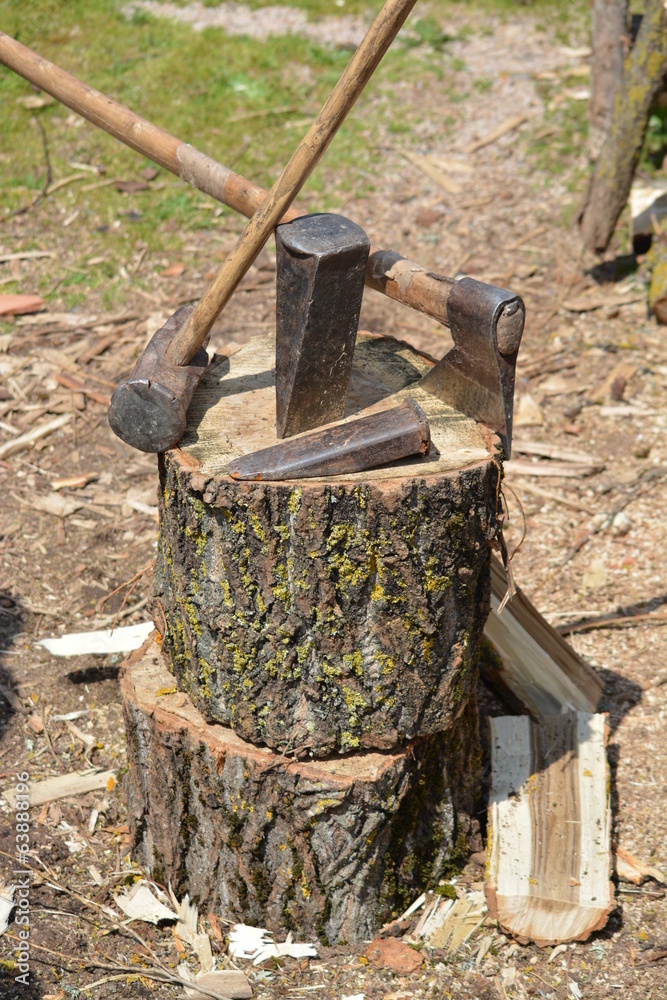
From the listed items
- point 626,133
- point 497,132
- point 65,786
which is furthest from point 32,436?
point 497,132

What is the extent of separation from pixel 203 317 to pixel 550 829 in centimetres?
217

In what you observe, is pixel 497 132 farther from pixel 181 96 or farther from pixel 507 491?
pixel 507 491

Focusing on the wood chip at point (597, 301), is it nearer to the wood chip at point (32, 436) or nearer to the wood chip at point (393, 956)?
the wood chip at point (32, 436)

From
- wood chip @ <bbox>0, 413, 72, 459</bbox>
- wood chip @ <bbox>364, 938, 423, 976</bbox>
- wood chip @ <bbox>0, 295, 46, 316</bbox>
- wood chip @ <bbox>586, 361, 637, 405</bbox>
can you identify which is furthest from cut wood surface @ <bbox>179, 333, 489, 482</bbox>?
wood chip @ <bbox>0, 295, 46, 316</bbox>

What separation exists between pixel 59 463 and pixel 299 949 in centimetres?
301

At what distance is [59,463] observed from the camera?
5.16 metres

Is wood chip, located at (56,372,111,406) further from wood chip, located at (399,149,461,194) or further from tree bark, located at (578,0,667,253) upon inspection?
tree bark, located at (578,0,667,253)

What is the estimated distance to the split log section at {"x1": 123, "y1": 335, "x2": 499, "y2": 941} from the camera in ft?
8.80

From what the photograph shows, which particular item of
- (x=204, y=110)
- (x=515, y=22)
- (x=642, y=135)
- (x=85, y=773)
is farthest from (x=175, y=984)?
(x=515, y=22)

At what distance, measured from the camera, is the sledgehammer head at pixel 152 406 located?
2.82 metres

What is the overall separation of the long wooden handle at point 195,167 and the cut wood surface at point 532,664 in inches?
51.4


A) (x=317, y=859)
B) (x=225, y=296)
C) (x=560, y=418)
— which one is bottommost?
(x=317, y=859)

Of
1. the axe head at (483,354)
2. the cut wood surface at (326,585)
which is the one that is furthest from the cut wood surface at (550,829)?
the axe head at (483,354)

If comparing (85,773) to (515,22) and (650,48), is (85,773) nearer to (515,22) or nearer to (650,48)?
(650,48)
